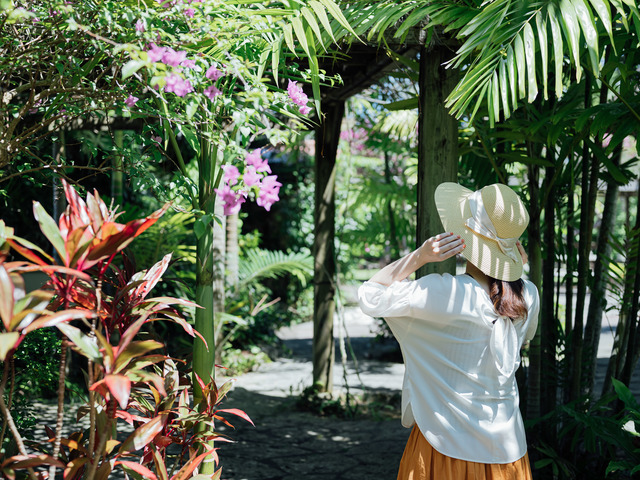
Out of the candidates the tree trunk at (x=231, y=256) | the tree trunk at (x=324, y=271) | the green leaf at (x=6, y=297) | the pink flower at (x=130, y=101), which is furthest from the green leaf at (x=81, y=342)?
the tree trunk at (x=231, y=256)

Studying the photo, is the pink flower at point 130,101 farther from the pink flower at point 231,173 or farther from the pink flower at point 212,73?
the pink flower at point 231,173

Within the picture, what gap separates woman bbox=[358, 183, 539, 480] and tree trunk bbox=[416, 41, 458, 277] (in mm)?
824

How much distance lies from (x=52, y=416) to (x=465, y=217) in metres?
3.99

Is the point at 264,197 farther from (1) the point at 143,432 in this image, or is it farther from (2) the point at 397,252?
(2) the point at 397,252

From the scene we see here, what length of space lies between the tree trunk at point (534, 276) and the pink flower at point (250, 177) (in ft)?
6.90

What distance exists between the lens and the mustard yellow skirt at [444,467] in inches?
79.5

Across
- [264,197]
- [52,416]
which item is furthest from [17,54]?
[52,416]

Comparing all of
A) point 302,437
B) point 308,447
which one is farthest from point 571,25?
point 302,437

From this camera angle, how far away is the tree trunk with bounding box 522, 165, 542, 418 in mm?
3289

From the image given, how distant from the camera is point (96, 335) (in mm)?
1562

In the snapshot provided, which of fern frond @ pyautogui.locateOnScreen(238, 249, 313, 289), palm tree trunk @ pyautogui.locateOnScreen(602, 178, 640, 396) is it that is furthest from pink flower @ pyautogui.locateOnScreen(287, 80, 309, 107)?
fern frond @ pyautogui.locateOnScreen(238, 249, 313, 289)

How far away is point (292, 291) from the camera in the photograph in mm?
10844

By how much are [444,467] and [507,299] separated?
59 cm

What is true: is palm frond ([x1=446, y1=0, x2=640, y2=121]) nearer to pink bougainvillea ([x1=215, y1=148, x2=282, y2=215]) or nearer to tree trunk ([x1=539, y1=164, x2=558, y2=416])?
pink bougainvillea ([x1=215, y1=148, x2=282, y2=215])
